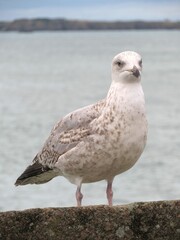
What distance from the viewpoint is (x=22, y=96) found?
222ft

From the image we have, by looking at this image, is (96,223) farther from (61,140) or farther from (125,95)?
(61,140)

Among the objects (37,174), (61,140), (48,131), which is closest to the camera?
(61,140)

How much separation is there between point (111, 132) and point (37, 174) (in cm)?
130

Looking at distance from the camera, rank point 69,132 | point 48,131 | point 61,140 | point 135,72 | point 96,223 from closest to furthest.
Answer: point 96,223
point 135,72
point 69,132
point 61,140
point 48,131

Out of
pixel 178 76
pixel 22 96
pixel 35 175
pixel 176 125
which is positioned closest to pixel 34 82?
pixel 178 76

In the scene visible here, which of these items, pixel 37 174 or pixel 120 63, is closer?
pixel 120 63

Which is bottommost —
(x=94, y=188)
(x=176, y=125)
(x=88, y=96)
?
(x=88, y=96)

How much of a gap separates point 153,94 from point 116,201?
4369 centimetres

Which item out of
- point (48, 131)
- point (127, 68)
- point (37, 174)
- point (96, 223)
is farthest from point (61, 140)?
point (48, 131)

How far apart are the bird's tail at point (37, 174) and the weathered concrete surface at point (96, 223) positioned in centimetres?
289

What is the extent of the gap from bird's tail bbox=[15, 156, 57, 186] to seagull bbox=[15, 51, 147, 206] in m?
0.35

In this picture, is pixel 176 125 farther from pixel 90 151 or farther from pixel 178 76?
pixel 178 76

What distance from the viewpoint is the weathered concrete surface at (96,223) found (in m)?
4.48

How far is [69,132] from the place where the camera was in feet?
23.3
